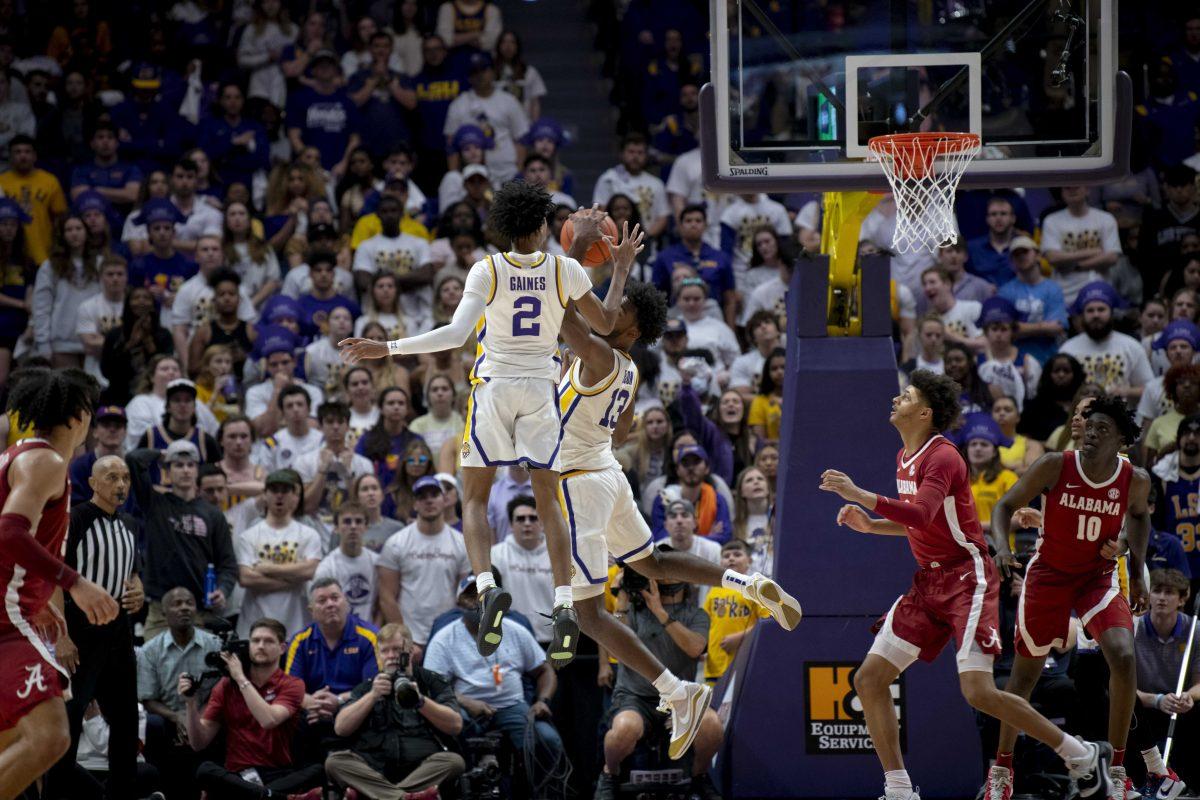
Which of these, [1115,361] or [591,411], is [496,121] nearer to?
[1115,361]

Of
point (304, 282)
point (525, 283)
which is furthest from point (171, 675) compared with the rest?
point (304, 282)

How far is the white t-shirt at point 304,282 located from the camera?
1377 centimetres

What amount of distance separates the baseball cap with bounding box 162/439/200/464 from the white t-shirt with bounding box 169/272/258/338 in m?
2.53

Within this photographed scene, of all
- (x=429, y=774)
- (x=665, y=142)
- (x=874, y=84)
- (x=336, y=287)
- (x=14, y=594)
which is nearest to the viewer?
(x=14, y=594)

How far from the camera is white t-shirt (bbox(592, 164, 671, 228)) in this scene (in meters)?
15.2

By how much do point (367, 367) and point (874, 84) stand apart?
5.47 m

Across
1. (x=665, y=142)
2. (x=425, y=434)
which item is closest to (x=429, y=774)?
(x=425, y=434)

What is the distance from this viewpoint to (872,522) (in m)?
7.81

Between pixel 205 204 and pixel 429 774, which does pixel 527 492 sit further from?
pixel 205 204

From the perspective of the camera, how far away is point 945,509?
7.86 metres

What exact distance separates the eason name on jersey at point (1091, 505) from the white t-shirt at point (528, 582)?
3865mm

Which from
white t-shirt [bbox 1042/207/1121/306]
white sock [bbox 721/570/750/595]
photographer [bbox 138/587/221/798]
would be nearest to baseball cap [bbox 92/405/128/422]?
photographer [bbox 138/587/221/798]

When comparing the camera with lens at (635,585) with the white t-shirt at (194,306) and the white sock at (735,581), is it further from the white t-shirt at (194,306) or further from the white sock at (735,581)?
the white t-shirt at (194,306)

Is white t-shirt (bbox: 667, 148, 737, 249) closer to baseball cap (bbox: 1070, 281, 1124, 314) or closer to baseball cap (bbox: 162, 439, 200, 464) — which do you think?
baseball cap (bbox: 1070, 281, 1124, 314)
